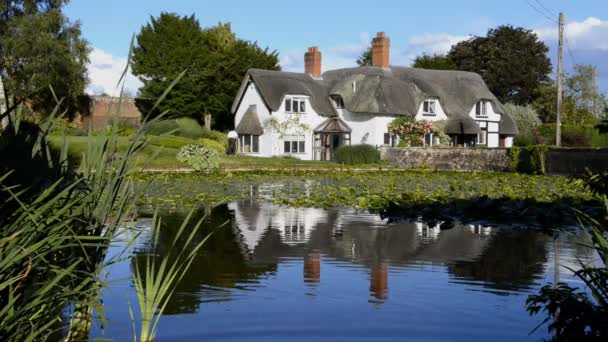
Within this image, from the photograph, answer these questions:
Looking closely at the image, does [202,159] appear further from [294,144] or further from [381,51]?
[381,51]

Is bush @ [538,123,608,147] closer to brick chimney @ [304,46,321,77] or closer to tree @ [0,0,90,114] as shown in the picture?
brick chimney @ [304,46,321,77]

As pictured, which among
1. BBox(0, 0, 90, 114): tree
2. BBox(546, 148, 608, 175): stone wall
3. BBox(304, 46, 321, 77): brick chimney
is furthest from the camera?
BBox(304, 46, 321, 77): brick chimney

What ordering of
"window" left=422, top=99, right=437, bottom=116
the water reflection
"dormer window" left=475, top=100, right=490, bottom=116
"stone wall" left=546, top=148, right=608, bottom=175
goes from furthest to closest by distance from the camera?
1. "dormer window" left=475, top=100, right=490, bottom=116
2. "window" left=422, top=99, right=437, bottom=116
3. "stone wall" left=546, top=148, right=608, bottom=175
4. the water reflection

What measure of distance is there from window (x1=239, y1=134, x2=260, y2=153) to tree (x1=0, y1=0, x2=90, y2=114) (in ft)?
39.1

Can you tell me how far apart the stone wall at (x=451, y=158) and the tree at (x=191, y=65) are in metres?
20.9

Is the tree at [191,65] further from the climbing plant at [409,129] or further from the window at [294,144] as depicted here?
the climbing plant at [409,129]

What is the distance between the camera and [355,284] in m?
9.37

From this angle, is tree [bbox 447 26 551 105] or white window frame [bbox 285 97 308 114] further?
tree [bbox 447 26 551 105]

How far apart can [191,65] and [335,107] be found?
12.9 m

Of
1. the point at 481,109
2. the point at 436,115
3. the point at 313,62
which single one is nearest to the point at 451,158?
the point at 436,115

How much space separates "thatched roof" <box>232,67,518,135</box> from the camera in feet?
176

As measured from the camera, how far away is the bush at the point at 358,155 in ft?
149

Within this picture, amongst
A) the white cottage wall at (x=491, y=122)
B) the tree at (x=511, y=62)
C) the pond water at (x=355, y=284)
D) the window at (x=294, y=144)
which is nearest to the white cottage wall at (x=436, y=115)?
the white cottage wall at (x=491, y=122)

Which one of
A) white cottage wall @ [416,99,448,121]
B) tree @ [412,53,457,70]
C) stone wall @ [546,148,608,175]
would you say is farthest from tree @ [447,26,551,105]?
stone wall @ [546,148,608,175]
